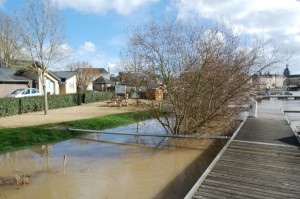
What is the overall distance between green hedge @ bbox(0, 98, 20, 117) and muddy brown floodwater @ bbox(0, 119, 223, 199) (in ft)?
27.4

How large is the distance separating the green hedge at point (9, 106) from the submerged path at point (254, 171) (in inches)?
573

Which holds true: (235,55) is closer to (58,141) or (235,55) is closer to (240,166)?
→ (240,166)

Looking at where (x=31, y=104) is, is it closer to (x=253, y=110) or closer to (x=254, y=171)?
(x=253, y=110)

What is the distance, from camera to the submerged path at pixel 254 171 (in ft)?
18.9

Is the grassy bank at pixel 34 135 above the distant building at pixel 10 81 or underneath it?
underneath

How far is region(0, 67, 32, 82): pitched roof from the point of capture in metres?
29.0

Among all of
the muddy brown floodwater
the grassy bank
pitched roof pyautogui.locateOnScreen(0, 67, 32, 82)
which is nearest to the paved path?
the grassy bank

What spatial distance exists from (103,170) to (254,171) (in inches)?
165

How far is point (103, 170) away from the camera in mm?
8750

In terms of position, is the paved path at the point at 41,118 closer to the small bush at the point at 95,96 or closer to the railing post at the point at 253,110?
the railing post at the point at 253,110

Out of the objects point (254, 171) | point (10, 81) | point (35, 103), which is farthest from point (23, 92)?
point (254, 171)

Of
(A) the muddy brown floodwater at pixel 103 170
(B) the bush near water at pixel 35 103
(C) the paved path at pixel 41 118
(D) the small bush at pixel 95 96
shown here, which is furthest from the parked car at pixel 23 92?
(A) the muddy brown floodwater at pixel 103 170

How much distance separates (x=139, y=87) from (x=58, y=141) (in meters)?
4.17

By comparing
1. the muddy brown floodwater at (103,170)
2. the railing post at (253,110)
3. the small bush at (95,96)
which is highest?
the small bush at (95,96)
